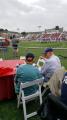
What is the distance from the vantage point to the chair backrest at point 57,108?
11.7 feet

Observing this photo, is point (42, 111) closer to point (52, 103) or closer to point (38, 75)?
point (52, 103)

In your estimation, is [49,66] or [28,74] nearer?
[28,74]

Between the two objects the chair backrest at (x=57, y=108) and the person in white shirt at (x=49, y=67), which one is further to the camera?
the person in white shirt at (x=49, y=67)

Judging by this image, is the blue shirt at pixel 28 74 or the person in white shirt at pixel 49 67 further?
the person in white shirt at pixel 49 67

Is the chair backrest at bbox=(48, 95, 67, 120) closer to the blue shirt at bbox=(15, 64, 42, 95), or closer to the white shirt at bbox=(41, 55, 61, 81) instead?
the blue shirt at bbox=(15, 64, 42, 95)

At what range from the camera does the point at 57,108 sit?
12.1 ft

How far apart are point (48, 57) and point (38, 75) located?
929mm

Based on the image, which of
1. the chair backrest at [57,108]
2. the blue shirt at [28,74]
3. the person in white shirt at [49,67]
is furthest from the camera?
the person in white shirt at [49,67]

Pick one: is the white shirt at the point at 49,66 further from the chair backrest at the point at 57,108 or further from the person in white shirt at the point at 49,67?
the chair backrest at the point at 57,108

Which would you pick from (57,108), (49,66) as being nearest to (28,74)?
(49,66)

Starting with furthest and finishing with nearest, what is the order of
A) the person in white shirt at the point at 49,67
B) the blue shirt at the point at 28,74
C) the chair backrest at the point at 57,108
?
the person in white shirt at the point at 49,67 → the blue shirt at the point at 28,74 → the chair backrest at the point at 57,108

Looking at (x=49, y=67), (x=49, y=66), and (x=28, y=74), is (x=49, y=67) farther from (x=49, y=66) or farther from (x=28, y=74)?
(x=28, y=74)

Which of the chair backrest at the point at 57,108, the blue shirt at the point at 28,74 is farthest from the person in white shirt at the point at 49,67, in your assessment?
the chair backrest at the point at 57,108

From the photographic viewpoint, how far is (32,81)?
5.01 m
